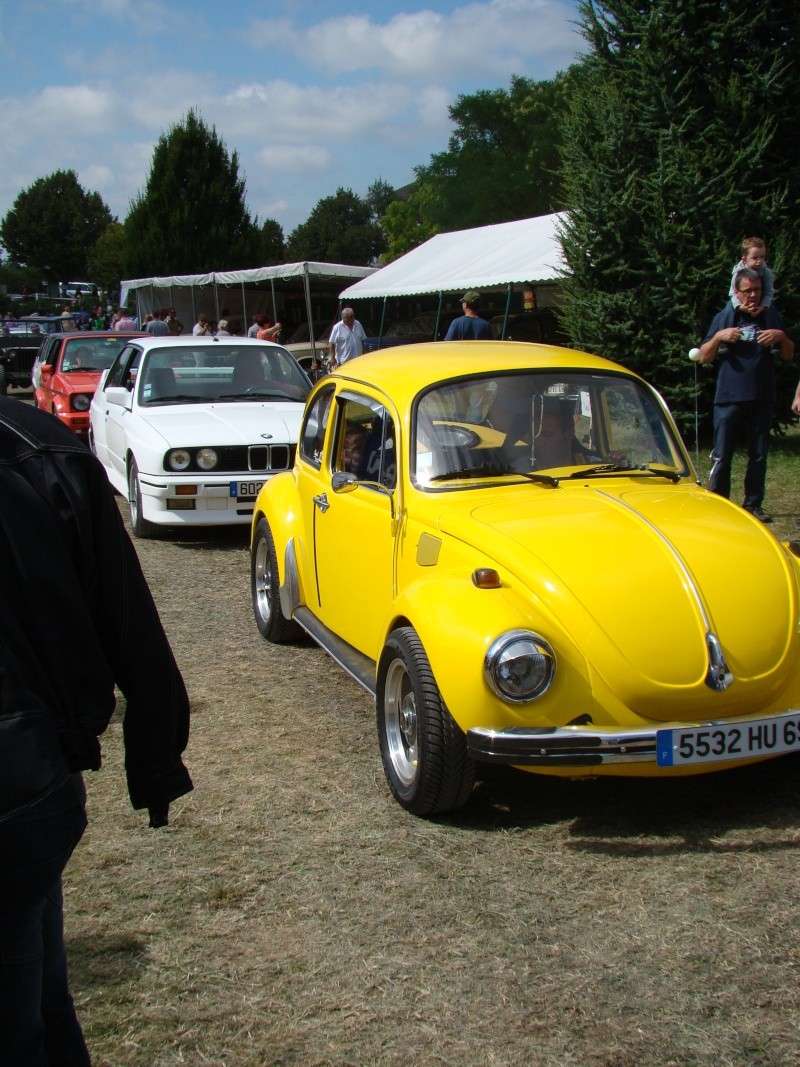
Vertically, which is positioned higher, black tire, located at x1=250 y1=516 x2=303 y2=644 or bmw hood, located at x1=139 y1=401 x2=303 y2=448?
bmw hood, located at x1=139 y1=401 x2=303 y2=448

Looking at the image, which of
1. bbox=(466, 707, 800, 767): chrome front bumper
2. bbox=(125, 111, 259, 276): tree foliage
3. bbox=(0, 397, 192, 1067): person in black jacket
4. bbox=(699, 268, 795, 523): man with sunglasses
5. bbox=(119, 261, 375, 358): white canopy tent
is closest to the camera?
bbox=(0, 397, 192, 1067): person in black jacket

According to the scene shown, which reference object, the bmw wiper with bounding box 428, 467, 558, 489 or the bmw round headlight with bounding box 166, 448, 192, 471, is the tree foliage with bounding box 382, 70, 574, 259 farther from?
the bmw wiper with bounding box 428, 467, 558, 489

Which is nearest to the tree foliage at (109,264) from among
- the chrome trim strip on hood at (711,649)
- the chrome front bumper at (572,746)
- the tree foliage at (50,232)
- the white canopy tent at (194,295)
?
the tree foliage at (50,232)

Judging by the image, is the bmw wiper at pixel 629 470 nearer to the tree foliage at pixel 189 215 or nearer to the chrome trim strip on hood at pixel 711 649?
the chrome trim strip on hood at pixel 711 649

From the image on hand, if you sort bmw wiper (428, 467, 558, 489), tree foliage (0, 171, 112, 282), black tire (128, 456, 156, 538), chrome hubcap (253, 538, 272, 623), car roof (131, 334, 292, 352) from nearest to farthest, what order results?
bmw wiper (428, 467, 558, 489) < chrome hubcap (253, 538, 272, 623) < black tire (128, 456, 156, 538) < car roof (131, 334, 292, 352) < tree foliage (0, 171, 112, 282)

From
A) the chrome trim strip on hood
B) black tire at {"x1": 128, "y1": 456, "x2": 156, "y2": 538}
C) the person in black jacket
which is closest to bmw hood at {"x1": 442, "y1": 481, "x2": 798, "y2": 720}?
the chrome trim strip on hood

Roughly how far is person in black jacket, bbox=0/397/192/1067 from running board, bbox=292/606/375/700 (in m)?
2.52

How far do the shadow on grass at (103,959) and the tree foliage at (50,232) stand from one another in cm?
10420

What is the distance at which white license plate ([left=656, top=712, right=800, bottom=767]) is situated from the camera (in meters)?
3.74

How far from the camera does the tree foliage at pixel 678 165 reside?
12148 mm

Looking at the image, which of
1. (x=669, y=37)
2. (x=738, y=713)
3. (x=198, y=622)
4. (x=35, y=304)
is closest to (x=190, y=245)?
(x=35, y=304)

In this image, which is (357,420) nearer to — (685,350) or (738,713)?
(738,713)

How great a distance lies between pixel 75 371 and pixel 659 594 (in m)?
12.9

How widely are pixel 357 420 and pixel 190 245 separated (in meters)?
55.0
